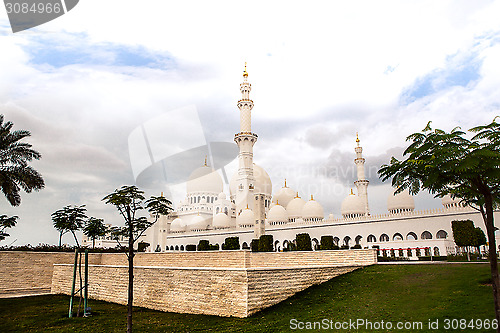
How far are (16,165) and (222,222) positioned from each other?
40970 millimetres

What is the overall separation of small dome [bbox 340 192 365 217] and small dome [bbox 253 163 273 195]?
17443mm

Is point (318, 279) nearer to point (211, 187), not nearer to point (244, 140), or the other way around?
point (244, 140)

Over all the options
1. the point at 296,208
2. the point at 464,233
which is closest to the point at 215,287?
the point at 464,233

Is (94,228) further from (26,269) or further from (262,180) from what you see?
(262,180)

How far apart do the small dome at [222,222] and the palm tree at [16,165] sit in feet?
131

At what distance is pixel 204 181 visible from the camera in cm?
7400

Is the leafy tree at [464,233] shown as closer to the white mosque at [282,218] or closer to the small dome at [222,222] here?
the white mosque at [282,218]


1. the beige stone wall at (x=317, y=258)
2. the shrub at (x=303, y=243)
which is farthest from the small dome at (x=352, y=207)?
the beige stone wall at (x=317, y=258)

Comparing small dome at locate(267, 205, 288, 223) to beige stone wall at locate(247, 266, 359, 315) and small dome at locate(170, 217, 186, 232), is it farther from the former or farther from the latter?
beige stone wall at locate(247, 266, 359, 315)

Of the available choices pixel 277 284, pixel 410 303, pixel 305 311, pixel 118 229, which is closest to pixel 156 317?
pixel 118 229

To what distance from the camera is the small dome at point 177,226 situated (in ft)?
221

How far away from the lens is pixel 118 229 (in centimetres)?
1477

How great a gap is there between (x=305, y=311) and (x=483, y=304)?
18.6ft

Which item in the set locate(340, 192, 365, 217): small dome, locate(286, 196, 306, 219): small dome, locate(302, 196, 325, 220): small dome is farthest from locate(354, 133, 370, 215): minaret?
locate(286, 196, 306, 219): small dome
